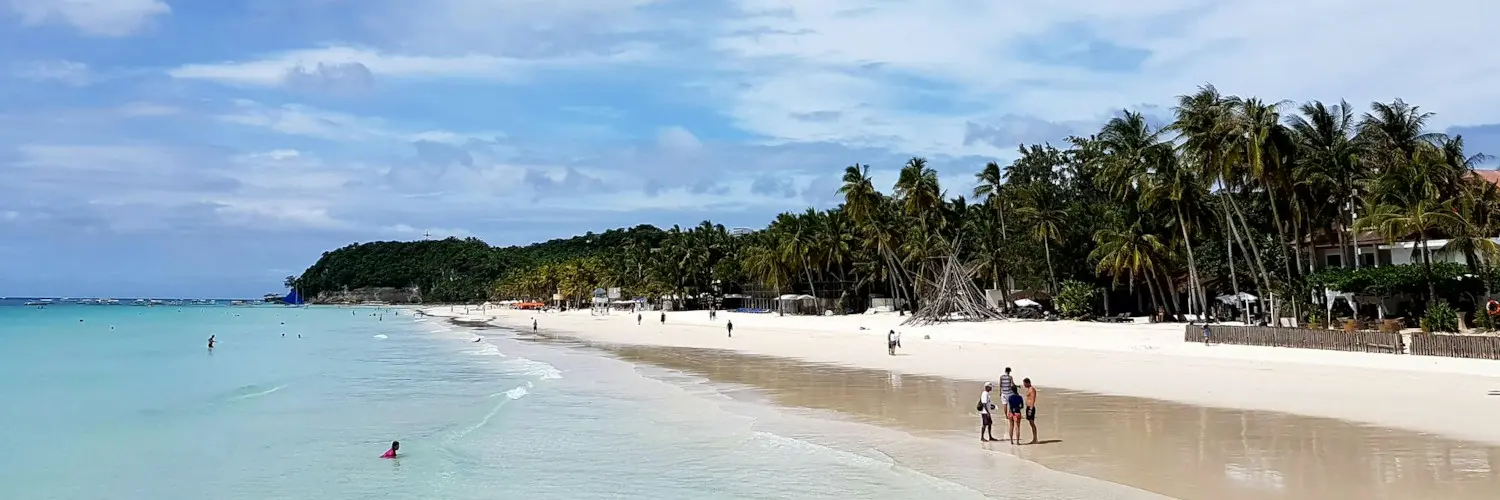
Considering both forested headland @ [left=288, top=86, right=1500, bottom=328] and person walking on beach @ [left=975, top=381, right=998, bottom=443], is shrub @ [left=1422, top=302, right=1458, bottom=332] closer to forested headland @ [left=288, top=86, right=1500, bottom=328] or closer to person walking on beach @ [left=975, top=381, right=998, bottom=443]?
forested headland @ [left=288, top=86, right=1500, bottom=328]

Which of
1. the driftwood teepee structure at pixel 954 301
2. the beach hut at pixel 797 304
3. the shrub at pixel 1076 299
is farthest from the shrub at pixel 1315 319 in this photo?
the beach hut at pixel 797 304

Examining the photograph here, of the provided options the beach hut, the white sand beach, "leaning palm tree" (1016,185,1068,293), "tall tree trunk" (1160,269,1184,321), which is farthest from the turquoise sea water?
the beach hut

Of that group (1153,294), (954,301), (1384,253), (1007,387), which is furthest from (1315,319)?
(1007,387)

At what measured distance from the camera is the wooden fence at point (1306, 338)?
2752cm

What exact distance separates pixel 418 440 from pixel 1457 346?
2526 centimetres

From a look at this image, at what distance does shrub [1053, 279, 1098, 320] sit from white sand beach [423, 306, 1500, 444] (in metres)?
2.18

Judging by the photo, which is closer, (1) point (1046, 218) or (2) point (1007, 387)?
(2) point (1007, 387)

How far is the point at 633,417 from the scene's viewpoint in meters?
22.0

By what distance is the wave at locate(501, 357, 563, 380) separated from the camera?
33938mm

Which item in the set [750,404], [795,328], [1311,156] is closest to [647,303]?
[795,328]

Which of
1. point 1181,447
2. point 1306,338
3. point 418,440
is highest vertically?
point 1306,338

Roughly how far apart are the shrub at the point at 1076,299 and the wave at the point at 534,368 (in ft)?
90.7

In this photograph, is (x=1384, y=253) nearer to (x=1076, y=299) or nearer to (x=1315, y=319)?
(x=1315, y=319)

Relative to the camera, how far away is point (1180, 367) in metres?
28.8
